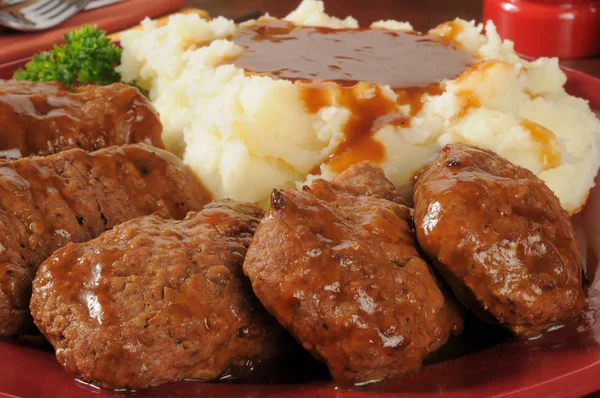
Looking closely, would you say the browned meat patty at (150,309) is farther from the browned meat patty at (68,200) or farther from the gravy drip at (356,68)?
the gravy drip at (356,68)

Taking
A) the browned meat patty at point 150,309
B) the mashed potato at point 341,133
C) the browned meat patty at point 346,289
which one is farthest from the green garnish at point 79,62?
the browned meat patty at point 346,289

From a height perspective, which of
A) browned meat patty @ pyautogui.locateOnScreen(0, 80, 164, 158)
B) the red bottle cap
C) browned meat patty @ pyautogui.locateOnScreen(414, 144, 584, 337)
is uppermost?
browned meat patty @ pyautogui.locateOnScreen(0, 80, 164, 158)

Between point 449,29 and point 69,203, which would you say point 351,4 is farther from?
point 69,203

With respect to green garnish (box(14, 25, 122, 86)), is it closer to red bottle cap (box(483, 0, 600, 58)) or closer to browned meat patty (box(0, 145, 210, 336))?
browned meat patty (box(0, 145, 210, 336))

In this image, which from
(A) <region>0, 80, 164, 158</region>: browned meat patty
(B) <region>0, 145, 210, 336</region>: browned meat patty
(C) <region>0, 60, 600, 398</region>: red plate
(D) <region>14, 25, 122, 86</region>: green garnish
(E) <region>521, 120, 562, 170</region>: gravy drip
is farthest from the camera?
(D) <region>14, 25, 122, 86</region>: green garnish

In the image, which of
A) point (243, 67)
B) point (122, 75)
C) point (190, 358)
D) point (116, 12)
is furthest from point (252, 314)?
point (116, 12)

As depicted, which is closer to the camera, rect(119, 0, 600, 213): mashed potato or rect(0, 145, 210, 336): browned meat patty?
rect(0, 145, 210, 336): browned meat patty

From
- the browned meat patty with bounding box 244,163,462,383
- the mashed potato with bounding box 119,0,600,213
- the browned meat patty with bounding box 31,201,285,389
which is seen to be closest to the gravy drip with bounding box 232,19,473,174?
the mashed potato with bounding box 119,0,600,213
